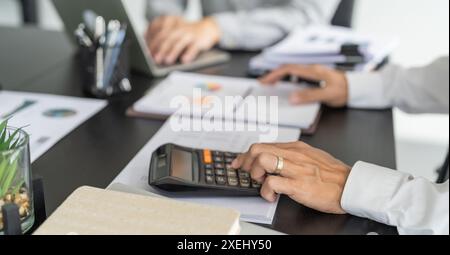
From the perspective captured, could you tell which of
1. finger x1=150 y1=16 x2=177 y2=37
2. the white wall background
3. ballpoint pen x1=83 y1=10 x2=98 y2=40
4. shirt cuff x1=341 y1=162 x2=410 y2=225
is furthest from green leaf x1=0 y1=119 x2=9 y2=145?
the white wall background

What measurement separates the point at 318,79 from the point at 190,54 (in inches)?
14.3

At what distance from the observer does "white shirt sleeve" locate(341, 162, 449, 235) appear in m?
0.73

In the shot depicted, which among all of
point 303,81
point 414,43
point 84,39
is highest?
point 84,39

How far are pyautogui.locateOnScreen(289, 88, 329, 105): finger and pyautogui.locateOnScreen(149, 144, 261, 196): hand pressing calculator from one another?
34 cm

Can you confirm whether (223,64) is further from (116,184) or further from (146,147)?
(116,184)

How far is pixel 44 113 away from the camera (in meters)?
1.13

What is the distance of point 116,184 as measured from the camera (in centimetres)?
81

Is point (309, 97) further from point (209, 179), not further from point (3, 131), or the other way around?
point (3, 131)

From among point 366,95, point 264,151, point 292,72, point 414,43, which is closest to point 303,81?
point 292,72

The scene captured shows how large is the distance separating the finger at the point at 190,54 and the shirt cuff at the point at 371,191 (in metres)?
0.73

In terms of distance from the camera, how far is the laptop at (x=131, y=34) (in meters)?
1.28

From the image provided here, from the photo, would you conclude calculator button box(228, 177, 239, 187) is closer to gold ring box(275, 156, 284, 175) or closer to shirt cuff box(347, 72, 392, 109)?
gold ring box(275, 156, 284, 175)

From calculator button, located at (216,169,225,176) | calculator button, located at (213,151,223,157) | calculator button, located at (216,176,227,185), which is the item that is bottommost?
calculator button, located at (216,176,227,185)

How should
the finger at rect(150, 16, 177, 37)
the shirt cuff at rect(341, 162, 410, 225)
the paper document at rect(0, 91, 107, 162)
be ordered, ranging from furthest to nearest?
1. the finger at rect(150, 16, 177, 37)
2. the paper document at rect(0, 91, 107, 162)
3. the shirt cuff at rect(341, 162, 410, 225)
